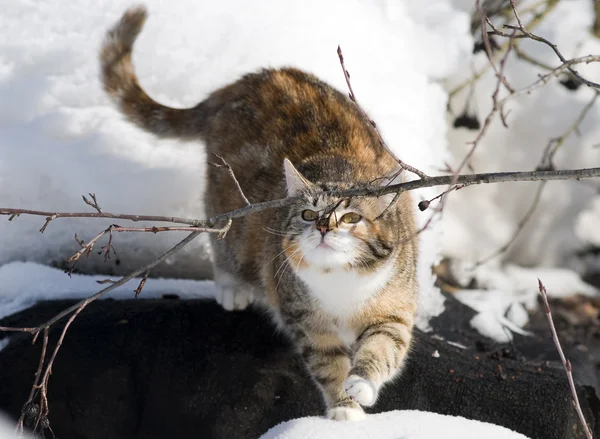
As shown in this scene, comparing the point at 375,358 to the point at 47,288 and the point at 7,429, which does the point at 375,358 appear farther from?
the point at 47,288

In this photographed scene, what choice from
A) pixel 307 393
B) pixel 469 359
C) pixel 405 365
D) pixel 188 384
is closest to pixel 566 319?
pixel 469 359

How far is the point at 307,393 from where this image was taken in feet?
9.58

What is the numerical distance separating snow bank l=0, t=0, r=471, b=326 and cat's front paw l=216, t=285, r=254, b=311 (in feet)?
2.01

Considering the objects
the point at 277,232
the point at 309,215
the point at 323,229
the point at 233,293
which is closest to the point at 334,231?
the point at 323,229

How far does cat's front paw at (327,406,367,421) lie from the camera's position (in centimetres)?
249

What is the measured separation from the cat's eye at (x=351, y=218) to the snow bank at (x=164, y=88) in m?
1.48

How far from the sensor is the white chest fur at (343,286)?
8.54 feet

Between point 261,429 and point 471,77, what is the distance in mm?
3342

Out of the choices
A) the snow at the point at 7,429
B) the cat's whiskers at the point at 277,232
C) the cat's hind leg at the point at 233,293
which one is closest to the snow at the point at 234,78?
the cat's hind leg at the point at 233,293

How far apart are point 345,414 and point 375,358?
22 cm

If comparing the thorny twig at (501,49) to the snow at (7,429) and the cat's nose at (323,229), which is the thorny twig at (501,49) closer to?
the cat's nose at (323,229)

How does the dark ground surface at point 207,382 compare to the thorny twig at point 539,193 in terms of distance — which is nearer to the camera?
the dark ground surface at point 207,382

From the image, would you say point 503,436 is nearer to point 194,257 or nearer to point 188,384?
point 188,384

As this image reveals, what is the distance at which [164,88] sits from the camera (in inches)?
172
